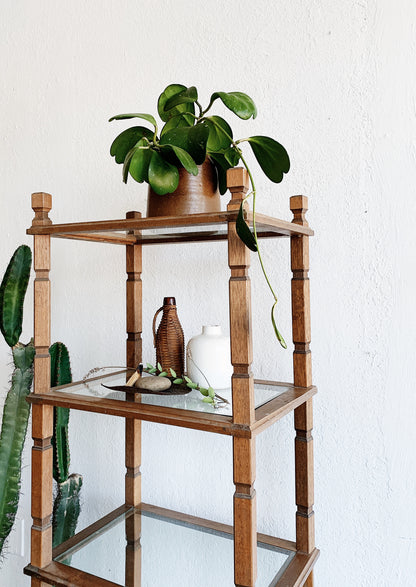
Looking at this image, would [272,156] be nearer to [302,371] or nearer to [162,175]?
[162,175]

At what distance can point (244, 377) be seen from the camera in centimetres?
72

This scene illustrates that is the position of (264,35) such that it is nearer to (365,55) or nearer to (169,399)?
(365,55)

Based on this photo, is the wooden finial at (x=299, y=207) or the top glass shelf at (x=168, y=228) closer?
the top glass shelf at (x=168, y=228)

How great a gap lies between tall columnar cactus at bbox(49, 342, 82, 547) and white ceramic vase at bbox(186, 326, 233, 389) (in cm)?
39

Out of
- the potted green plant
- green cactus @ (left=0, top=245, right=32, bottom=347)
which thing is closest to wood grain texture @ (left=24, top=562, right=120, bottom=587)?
green cactus @ (left=0, top=245, right=32, bottom=347)

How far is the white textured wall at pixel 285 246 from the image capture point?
3.24 feet

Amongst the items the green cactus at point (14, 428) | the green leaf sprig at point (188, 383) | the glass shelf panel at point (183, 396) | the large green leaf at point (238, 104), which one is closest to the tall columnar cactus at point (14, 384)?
the green cactus at point (14, 428)

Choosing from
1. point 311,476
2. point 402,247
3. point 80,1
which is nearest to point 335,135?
point 402,247

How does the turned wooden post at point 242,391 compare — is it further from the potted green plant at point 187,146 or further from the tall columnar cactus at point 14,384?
the tall columnar cactus at point 14,384

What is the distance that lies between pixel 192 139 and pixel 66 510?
37.9 inches

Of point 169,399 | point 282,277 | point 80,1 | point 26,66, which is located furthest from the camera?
point 26,66

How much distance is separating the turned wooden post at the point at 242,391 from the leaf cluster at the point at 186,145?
97 mm

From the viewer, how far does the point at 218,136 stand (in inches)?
33.7

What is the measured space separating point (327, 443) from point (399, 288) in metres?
0.37
